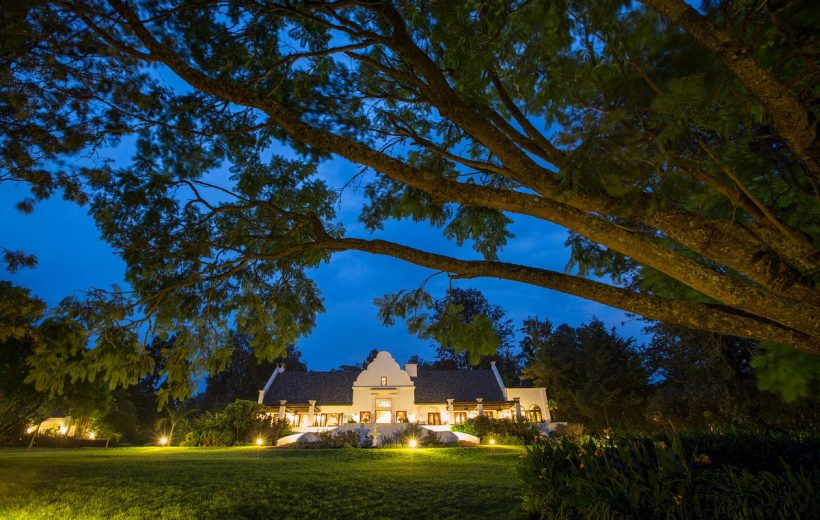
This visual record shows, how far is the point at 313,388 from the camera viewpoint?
34.6 metres

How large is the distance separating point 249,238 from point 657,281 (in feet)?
20.8

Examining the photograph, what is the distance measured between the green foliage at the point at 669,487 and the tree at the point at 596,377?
22017mm

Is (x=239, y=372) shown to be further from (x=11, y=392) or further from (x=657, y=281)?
(x=657, y=281)

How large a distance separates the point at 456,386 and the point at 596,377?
12.5 metres

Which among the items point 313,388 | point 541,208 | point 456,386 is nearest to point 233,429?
point 313,388

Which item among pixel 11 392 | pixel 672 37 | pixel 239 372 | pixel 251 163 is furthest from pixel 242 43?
pixel 239 372

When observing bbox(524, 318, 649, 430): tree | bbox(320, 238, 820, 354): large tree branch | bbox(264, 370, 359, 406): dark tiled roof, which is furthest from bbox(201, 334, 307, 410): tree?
bbox(320, 238, 820, 354): large tree branch

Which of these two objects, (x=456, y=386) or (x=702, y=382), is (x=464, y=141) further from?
(x=456, y=386)

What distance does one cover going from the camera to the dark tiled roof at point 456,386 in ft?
108

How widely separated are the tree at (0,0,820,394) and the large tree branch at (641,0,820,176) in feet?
0.05

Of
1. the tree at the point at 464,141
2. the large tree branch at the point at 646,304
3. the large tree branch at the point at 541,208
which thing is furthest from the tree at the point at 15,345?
the large tree branch at the point at 646,304

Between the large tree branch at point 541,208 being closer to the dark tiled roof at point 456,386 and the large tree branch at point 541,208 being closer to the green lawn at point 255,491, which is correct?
the green lawn at point 255,491

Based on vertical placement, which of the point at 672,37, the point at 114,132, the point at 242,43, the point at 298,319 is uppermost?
the point at 242,43

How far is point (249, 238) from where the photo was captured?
21.0 feet
